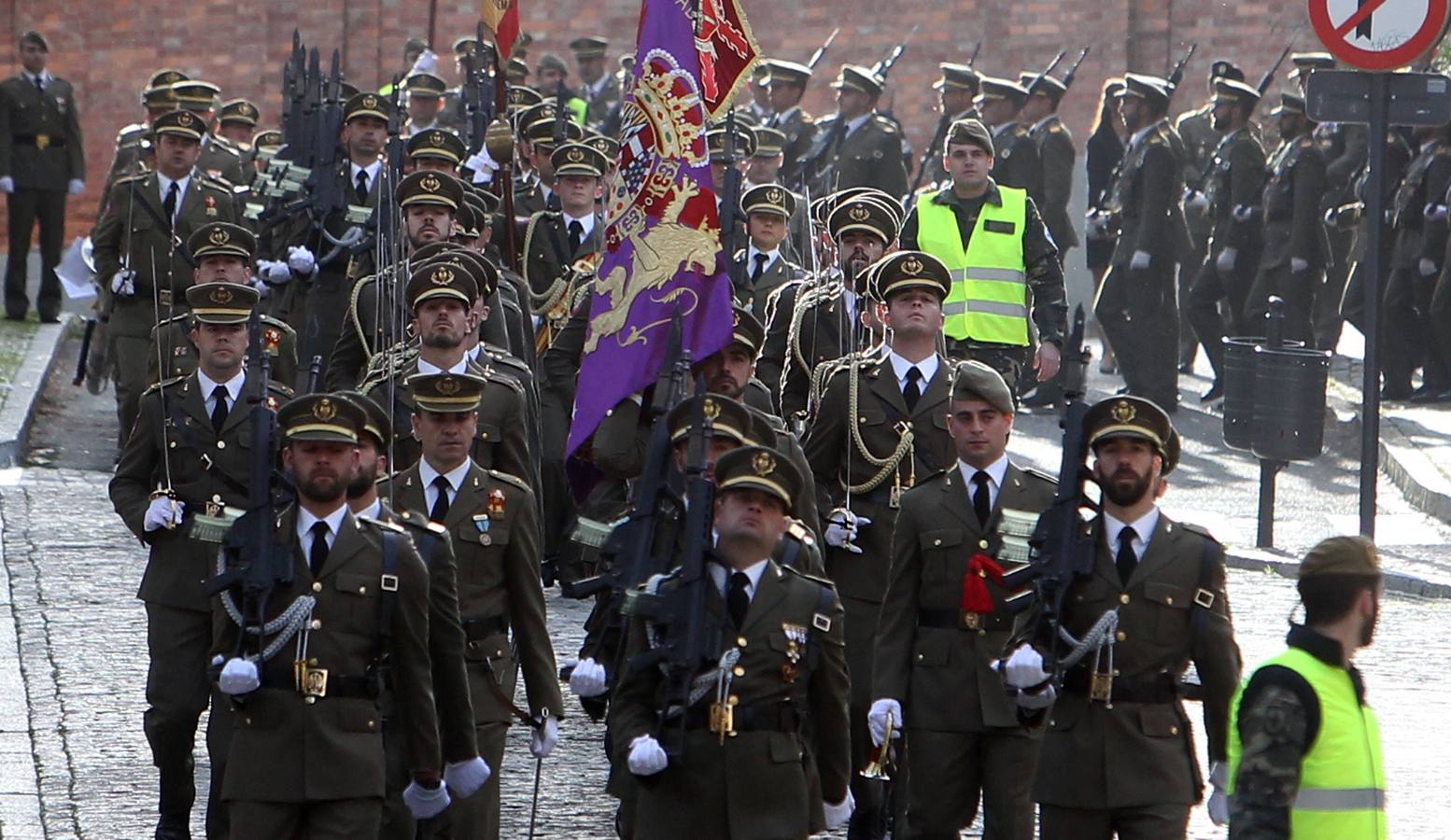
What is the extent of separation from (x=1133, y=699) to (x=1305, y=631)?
164 cm

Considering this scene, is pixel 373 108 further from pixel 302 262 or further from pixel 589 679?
pixel 589 679

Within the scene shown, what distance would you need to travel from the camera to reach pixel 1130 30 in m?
27.0

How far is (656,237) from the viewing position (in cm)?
974

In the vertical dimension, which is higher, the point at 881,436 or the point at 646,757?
the point at 881,436

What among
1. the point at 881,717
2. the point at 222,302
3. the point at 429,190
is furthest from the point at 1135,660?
the point at 429,190

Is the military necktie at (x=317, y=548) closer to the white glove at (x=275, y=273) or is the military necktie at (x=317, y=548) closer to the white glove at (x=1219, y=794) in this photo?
the white glove at (x=1219, y=794)

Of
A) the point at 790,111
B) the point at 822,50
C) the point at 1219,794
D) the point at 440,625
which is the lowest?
the point at 1219,794

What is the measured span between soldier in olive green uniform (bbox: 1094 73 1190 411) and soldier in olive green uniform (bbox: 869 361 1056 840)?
451 inches

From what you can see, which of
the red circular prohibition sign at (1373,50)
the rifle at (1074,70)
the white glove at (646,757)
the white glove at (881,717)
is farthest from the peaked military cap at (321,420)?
the rifle at (1074,70)

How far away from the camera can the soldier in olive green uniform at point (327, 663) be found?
7.34m

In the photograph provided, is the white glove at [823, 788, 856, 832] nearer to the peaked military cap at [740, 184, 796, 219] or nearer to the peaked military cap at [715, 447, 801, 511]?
the peaked military cap at [715, 447, 801, 511]

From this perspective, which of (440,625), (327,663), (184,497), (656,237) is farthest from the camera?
(656,237)

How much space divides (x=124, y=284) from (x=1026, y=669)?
9.05 metres

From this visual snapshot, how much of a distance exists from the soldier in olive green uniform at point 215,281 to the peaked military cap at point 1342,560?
6210 mm
